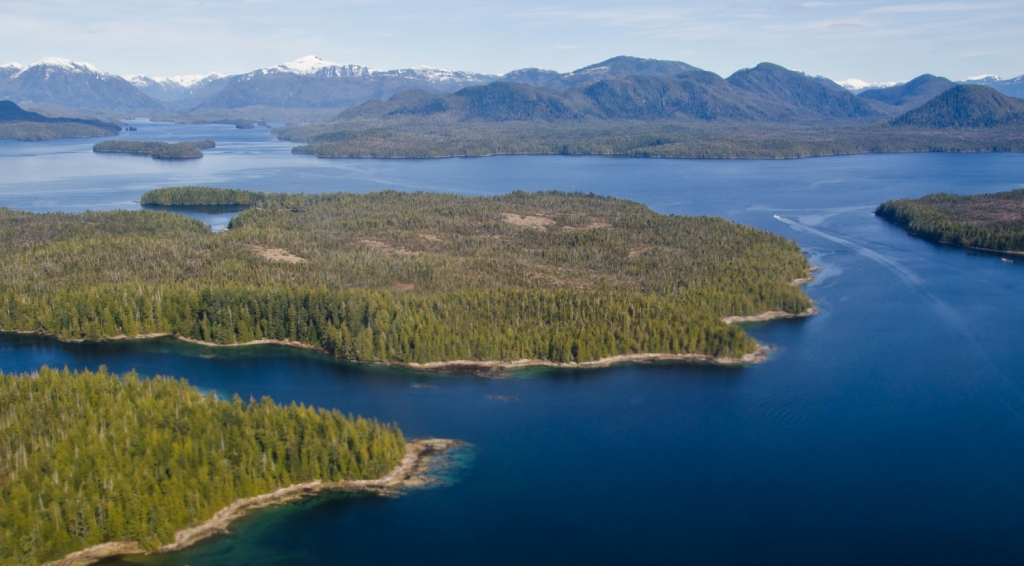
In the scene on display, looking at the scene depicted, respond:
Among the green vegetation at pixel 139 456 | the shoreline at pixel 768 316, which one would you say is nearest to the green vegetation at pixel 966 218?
the shoreline at pixel 768 316

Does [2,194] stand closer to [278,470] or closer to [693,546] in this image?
[278,470]

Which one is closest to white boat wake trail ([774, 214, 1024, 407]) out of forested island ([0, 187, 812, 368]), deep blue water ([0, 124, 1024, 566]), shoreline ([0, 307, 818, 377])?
deep blue water ([0, 124, 1024, 566])

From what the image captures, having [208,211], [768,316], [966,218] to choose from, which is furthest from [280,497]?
[966,218]

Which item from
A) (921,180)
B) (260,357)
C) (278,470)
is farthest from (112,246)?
(921,180)

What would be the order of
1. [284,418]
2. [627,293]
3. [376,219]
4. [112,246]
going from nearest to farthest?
[284,418]
[627,293]
[112,246]
[376,219]

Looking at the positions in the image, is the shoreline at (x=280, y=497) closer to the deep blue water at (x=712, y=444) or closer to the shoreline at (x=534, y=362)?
the deep blue water at (x=712, y=444)
